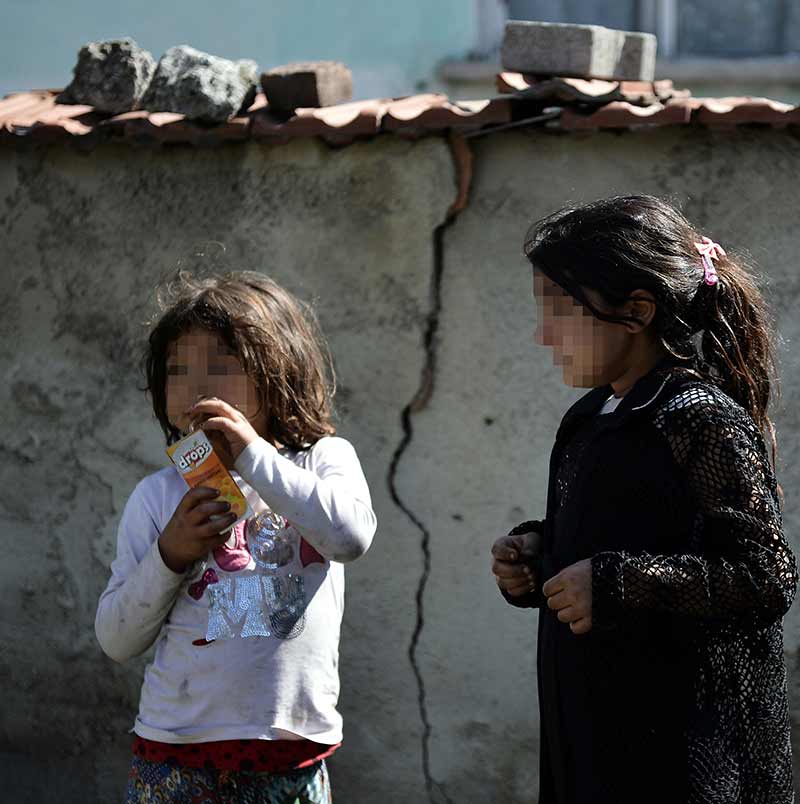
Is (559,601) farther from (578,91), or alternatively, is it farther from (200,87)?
(200,87)

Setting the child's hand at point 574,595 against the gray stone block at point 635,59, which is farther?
the gray stone block at point 635,59

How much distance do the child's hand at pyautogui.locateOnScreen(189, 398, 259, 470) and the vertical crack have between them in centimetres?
120

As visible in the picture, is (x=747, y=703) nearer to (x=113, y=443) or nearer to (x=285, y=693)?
(x=285, y=693)

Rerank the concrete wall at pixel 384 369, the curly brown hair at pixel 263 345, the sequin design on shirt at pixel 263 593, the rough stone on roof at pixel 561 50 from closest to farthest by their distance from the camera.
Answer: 1. the sequin design on shirt at pixel 263 593
2. the curly brown hair at pixel 263 345
3. the concrete wall at pixel 384 369
4. the rough stone on roof at pixel 561 50

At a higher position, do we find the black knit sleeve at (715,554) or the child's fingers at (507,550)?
the black knit sleeve at (715,554)

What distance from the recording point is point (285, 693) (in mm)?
2354

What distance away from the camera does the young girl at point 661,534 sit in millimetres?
1829

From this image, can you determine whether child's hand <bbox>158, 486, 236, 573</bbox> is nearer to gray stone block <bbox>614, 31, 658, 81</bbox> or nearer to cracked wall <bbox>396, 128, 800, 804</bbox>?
cracked wall <bbox>396, 128, 800, 804</bbox>

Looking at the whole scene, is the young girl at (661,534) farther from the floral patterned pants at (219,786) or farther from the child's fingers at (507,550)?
the floral patterned pants at (219,786)

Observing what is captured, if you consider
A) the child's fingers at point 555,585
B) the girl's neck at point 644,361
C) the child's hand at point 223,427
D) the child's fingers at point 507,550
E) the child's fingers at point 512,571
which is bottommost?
the child's fingers at point 512,571

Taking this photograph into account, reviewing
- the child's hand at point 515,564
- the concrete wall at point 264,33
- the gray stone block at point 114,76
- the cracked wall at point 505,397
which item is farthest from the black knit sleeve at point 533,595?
the concrete wall at point 264,33

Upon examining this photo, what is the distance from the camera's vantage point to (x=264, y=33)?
602 centimetres

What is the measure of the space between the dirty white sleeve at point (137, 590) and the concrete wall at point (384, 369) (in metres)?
1.15

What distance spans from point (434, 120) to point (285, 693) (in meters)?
1.59
